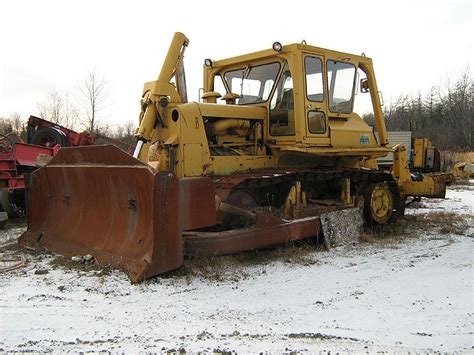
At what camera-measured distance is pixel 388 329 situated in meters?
3.90

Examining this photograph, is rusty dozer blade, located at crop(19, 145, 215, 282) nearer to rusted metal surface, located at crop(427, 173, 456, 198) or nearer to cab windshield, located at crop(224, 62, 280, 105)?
cab windshield, located at crop(224, 62, 280, 105)

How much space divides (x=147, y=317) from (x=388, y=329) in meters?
1.99

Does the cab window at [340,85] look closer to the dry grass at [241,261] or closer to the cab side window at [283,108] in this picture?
the cab side window at [283,108]

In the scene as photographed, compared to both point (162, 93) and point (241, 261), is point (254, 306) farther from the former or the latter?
point (162, 93)

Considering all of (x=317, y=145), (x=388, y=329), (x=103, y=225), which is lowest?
(x=388, y=329)

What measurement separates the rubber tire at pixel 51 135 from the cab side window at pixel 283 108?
5.67 meters

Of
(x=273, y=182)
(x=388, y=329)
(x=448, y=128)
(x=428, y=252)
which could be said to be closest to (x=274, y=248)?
(x=273, y=182)

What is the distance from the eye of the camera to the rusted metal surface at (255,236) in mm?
5316

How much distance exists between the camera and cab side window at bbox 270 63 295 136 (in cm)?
716

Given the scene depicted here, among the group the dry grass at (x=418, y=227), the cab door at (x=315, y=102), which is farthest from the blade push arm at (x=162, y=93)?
the dry grass at (x=418, y=227)

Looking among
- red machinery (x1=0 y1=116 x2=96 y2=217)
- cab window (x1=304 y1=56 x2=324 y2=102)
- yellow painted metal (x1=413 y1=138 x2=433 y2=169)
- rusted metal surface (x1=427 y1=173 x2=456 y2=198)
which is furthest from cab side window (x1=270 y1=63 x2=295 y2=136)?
yellow painted metal (x1=413 y1=138 x2=433 y2=169)

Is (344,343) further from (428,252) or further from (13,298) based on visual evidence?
(428,252)

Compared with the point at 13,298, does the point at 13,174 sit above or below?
above

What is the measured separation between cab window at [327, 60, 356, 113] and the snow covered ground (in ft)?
8.34
